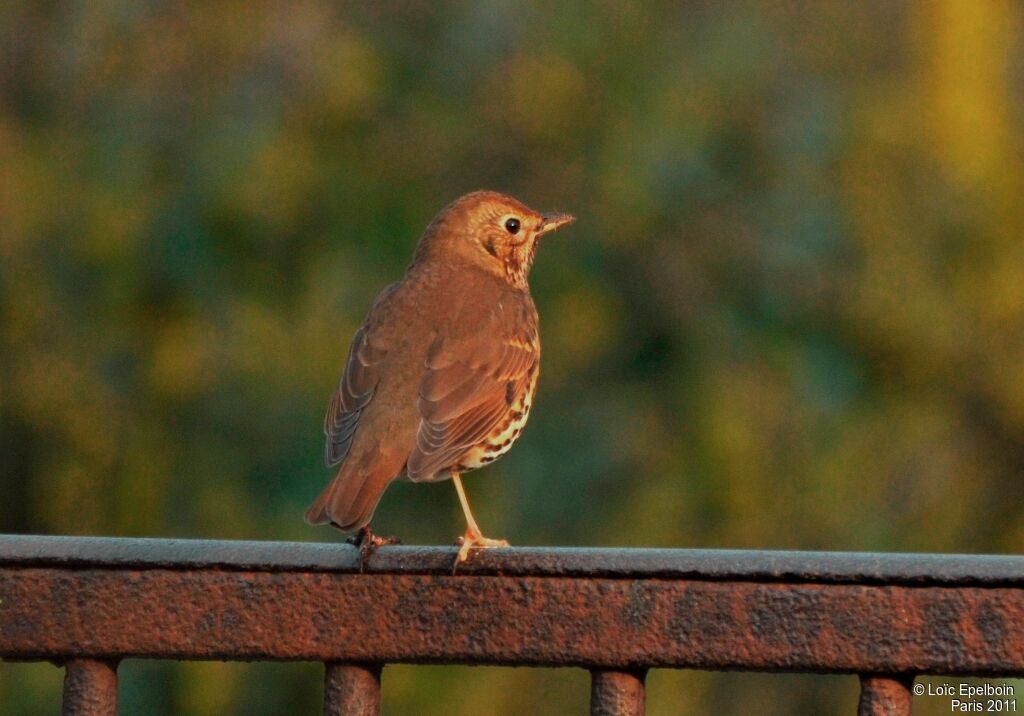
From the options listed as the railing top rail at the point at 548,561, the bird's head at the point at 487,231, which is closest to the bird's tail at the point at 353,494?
the railing top rail at the point at 548,561

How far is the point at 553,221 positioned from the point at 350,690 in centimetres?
272

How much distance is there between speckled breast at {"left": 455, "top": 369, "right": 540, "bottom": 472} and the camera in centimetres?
414

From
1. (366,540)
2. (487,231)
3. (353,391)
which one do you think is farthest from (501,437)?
(366,540)

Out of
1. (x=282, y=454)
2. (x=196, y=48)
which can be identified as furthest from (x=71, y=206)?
(x=282, y=454)

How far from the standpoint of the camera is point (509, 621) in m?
2.40

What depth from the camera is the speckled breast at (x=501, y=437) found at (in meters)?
4.14

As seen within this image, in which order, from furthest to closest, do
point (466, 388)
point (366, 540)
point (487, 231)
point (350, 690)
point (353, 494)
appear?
point (487, 231) < point (466, 388) < point (353, 494) < point (366, 540) < point (350, 690)

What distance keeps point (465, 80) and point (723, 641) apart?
4160 millimetres

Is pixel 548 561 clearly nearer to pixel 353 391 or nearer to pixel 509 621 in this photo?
pixel 509 621

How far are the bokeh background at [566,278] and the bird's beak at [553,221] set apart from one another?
38.0 inches

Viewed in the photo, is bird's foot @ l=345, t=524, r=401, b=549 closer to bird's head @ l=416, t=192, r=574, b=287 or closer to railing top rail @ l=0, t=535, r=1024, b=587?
railing top rail @ l=0, t=535, r=1024, b=587

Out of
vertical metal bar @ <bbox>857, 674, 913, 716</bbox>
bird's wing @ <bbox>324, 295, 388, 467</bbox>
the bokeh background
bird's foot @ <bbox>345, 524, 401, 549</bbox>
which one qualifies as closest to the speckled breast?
bird's wing @ <bbox>324, 295, 388, 467</bbox>

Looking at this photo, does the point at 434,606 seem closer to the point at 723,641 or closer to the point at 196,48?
the point at 723,641

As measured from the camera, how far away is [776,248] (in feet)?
19.8
